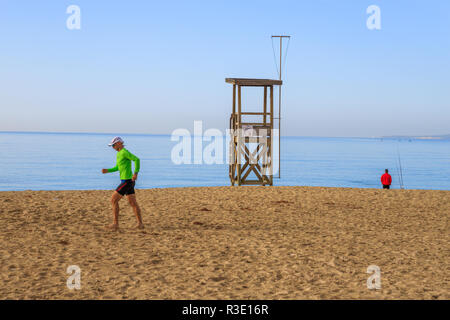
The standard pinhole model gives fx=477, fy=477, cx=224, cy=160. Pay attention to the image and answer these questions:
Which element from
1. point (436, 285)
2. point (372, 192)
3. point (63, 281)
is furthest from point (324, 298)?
point (372, 192)

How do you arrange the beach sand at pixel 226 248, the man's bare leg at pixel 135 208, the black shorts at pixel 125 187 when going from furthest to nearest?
1. the man's bare leg at pixel 135 208
2. the black shorts at pixel 125 187
3. the beach sand at pixel 226 248

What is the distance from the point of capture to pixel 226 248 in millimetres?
8695

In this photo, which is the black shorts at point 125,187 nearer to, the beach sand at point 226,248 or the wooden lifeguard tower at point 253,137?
the beach sand at point 226,248

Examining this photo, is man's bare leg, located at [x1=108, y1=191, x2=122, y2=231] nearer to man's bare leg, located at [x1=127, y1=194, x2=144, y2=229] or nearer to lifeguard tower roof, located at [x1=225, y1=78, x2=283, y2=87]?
man's bare leg, located at [x1=127, y1=194, x2=144, y2=229]

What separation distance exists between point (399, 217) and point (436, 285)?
596 centimetres

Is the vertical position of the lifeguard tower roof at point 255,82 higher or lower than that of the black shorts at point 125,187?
higher

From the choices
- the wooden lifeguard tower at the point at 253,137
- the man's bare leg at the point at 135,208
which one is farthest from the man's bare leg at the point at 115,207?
the wooden lifeguard tower at the point at 253,137

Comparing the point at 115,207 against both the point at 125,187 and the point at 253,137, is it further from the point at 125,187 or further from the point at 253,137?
the point at 253,137

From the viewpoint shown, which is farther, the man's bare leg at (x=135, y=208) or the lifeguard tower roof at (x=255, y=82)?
the lifeguard tower roof at (x=255, y=82)

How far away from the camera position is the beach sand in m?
6.38

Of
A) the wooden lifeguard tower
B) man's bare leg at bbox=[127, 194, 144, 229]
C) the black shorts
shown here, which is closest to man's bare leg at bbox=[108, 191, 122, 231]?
the black shorts

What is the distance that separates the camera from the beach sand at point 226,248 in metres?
6.38

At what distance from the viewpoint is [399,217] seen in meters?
12.3

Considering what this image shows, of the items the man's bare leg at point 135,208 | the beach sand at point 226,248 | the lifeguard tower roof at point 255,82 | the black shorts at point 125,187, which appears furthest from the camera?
the lifeguard tower roof at point 255,82
